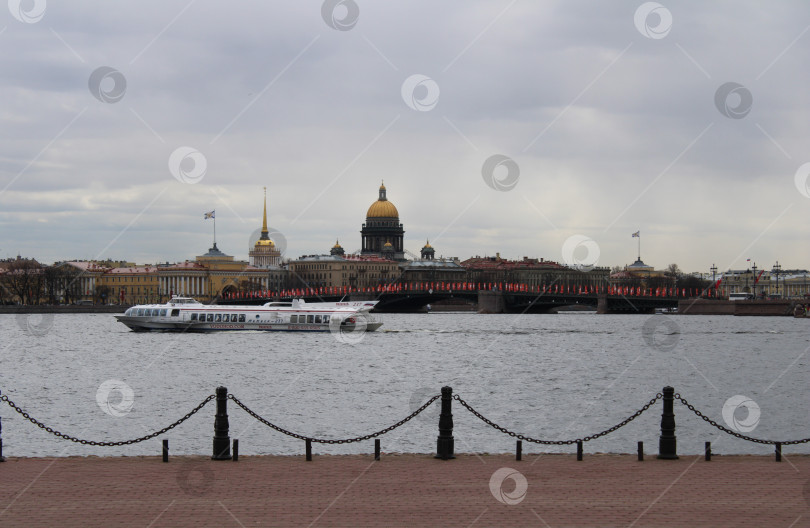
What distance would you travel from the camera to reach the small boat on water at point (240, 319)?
71188mm

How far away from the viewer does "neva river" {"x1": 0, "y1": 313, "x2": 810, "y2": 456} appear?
67.7ft

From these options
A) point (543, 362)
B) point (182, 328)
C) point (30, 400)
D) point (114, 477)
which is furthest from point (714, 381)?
point (182, 328)

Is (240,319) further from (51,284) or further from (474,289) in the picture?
(51,284)

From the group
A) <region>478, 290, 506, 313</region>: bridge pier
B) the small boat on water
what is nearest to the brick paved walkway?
the small boat on water

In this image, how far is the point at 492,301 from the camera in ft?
379

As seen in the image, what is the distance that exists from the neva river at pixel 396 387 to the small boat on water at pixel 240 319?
4132mm

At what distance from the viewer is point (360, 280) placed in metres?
189

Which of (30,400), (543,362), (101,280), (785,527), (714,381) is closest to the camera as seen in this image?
(785,527)

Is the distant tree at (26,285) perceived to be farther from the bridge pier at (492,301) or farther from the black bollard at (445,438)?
the black bollard at (445,438)

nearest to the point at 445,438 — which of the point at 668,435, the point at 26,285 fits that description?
the point at 668,435

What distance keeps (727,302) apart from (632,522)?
10614 cm

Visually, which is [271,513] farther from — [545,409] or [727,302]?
[727,302]

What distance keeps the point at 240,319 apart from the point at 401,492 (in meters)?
61.5

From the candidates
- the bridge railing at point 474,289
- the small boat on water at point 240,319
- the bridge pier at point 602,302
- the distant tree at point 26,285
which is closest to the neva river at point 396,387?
the small boat on water at point 240,319
